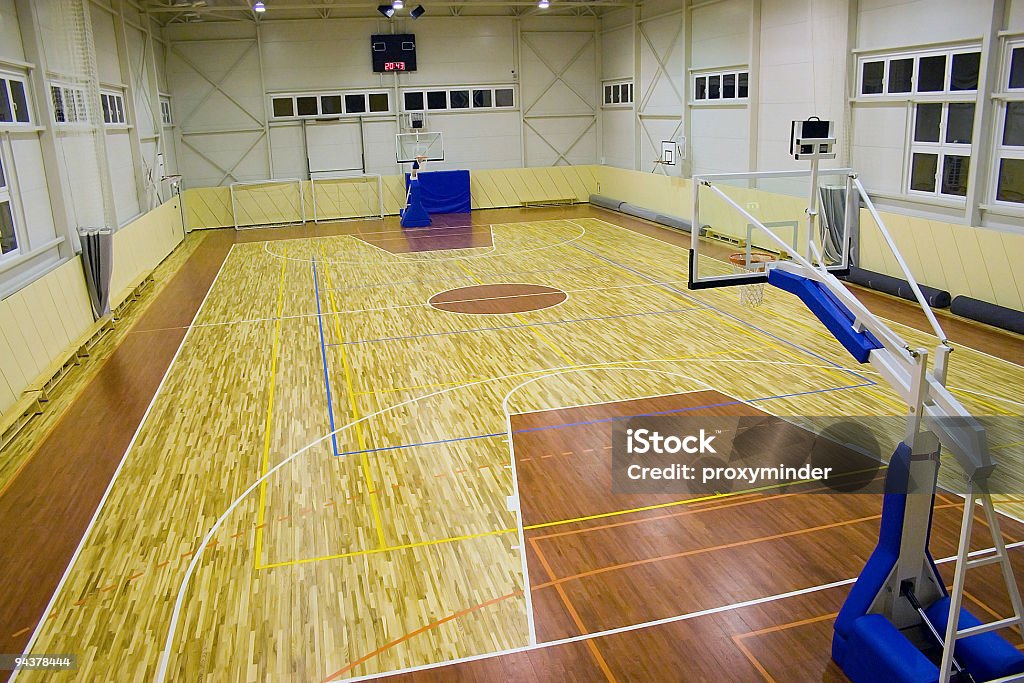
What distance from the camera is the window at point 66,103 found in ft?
40.3

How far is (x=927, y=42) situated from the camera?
1245cm

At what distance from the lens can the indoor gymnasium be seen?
491cm

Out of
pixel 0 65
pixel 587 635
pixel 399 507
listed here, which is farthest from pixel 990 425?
pixel 0 65

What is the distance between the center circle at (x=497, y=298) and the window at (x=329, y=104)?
12.1m

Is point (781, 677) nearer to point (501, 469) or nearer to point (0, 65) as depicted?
point (501, 469)

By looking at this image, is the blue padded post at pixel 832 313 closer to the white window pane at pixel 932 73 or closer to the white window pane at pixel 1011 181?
the white window pane at pixel 1011 181

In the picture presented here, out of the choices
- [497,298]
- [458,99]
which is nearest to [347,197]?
[458,99]

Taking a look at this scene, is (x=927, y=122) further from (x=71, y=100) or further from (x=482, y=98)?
(x=482, y=98)

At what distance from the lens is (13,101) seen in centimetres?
1077

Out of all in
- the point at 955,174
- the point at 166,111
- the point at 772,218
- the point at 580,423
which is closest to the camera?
the point at 580,423

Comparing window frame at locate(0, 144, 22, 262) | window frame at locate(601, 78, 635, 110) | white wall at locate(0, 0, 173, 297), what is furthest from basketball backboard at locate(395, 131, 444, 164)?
window frame at locate(0, 144, 22, 262)

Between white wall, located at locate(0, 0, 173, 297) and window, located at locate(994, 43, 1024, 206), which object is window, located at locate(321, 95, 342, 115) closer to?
white wall, located at locate(0, 0, 173, 297)

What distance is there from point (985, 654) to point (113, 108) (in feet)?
57.8

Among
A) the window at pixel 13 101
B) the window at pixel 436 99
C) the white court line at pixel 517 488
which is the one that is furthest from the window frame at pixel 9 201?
the window at pixel 436 99
